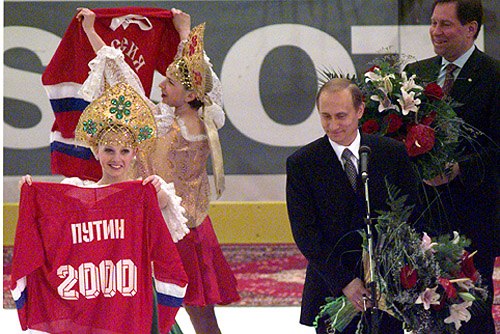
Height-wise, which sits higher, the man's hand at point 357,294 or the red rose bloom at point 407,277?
the red rose bloom at point 407,277

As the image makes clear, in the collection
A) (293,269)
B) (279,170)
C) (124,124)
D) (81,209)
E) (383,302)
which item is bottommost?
(293,269)

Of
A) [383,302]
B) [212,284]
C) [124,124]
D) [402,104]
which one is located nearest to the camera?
[383,302]

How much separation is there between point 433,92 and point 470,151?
0.36m

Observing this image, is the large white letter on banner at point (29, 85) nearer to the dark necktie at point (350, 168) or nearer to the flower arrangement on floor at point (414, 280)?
the dark necktie at point (350, 168)

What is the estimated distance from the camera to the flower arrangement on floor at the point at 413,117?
4.66 metres

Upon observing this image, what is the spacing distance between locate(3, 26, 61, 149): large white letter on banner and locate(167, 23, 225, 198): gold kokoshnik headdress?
359cm

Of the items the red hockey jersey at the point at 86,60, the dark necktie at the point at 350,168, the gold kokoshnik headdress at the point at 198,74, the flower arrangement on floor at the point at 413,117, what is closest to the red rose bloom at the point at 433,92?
the flower arrangement on floor at the point at 413,117

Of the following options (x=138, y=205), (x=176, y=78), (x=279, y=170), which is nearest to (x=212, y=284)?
(x=176, y=78)

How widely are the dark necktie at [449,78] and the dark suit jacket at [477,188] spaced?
0.08ft

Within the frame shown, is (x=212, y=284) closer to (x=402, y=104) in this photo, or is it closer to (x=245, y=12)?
(x=402, y=104)

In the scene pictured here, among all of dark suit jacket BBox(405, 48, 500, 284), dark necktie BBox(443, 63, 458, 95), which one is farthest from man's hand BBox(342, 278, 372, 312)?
dark necktie BBox(443, 63, 458, 95)

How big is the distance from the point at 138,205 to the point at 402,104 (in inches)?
49.5

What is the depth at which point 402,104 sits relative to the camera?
4656 millimetres

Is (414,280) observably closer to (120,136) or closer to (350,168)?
(350,168)
